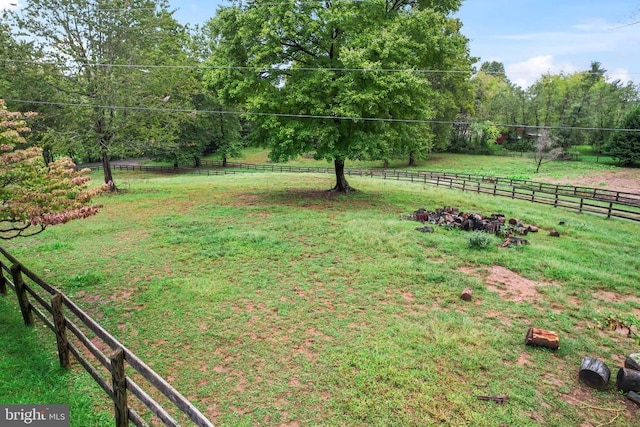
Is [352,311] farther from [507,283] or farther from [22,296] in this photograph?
[22,296]

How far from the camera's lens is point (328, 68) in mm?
16812

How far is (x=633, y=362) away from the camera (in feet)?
18.8

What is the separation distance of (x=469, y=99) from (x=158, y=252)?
22.3 meters

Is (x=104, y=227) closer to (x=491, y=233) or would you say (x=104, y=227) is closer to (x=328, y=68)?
(x=328, y=68)

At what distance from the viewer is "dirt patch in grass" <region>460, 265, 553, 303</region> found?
8555 mm

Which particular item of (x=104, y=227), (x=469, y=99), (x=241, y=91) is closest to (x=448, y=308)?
(x=104, y=227)

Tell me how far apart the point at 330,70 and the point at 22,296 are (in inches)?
552

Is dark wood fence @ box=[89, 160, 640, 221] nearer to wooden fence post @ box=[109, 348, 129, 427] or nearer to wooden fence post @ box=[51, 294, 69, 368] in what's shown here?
wooden fence post @ box=[109, 348, 129, 427]

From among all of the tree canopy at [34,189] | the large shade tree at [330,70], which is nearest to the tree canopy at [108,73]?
the large shade tree at [330,70]

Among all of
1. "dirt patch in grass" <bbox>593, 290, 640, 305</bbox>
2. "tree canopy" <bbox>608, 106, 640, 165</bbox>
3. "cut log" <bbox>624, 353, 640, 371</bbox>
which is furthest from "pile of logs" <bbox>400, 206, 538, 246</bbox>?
"tree canopy" <bbox>608, 106, 640, 165</bbox>

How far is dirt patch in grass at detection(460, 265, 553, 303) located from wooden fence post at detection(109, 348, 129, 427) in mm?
7766

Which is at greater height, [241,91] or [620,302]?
[241,91]

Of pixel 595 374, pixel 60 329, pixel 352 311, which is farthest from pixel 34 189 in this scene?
pixel 595 374

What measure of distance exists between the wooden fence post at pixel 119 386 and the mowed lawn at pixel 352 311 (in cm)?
112
